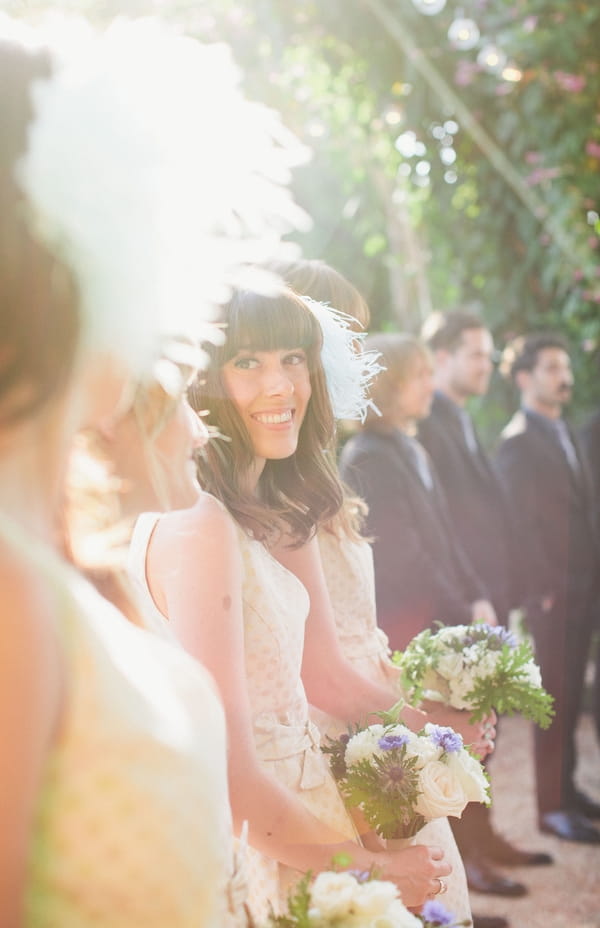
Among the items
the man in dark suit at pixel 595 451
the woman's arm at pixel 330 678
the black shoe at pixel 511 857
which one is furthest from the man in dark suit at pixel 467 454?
the woman's arm at pixel 330 678

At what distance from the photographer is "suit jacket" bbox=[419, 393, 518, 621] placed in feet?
16.8

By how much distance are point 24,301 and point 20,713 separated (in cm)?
40

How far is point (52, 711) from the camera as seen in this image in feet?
3.33

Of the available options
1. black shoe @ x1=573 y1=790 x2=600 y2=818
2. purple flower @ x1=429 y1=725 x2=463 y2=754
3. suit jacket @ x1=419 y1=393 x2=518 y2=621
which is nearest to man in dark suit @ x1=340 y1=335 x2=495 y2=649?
suit jacket @ x1=419 y1=393 x2=518 y2=621

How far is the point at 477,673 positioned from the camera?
8.43 ft

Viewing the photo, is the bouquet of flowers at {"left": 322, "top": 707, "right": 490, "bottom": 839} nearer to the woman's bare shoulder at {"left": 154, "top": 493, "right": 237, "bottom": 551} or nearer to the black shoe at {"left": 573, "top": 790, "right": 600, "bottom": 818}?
the woman's bare shoulder at {"left": 154, "top": 493, "right": 237, "bottom": 551}

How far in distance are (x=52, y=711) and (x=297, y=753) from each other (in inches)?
47.7

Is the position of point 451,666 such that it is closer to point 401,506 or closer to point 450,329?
point 401,506

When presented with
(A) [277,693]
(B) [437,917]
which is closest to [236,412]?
(A) [277,693]

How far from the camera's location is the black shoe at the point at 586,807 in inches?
206

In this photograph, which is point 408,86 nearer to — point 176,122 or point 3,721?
point 176,122

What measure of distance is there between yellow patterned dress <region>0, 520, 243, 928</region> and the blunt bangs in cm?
110

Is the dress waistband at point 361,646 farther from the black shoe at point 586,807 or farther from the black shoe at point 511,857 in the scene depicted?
the black shoe at point 586,807

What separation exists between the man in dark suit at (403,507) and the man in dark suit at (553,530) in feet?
3.73
